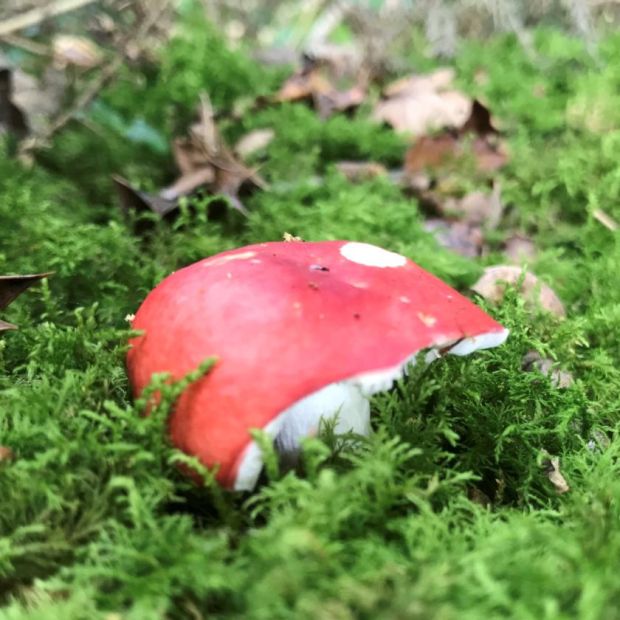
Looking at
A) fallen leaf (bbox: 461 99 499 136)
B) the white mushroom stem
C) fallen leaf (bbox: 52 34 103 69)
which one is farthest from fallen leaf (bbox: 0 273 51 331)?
fallen leaf (bbox: 461 99 499 136)

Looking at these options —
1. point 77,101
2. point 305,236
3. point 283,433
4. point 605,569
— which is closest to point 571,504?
point 605,569

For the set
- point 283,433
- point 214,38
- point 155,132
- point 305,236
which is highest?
point 214,38

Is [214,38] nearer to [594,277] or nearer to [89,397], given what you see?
[594,277]

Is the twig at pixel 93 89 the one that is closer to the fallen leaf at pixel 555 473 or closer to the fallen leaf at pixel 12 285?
the fallen leaf at pixel 12 285

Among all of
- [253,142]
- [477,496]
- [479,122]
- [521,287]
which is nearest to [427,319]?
[477,496]

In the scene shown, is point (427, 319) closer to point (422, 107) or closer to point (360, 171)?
point (360, 171)

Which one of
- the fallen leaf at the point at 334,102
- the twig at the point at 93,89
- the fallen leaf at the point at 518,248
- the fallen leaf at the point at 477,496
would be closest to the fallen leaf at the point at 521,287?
the fallen leaf at the point at 518,248

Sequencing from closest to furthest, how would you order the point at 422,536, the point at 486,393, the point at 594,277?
the point at 422,536
the point at 486,393
the point at 594,277
